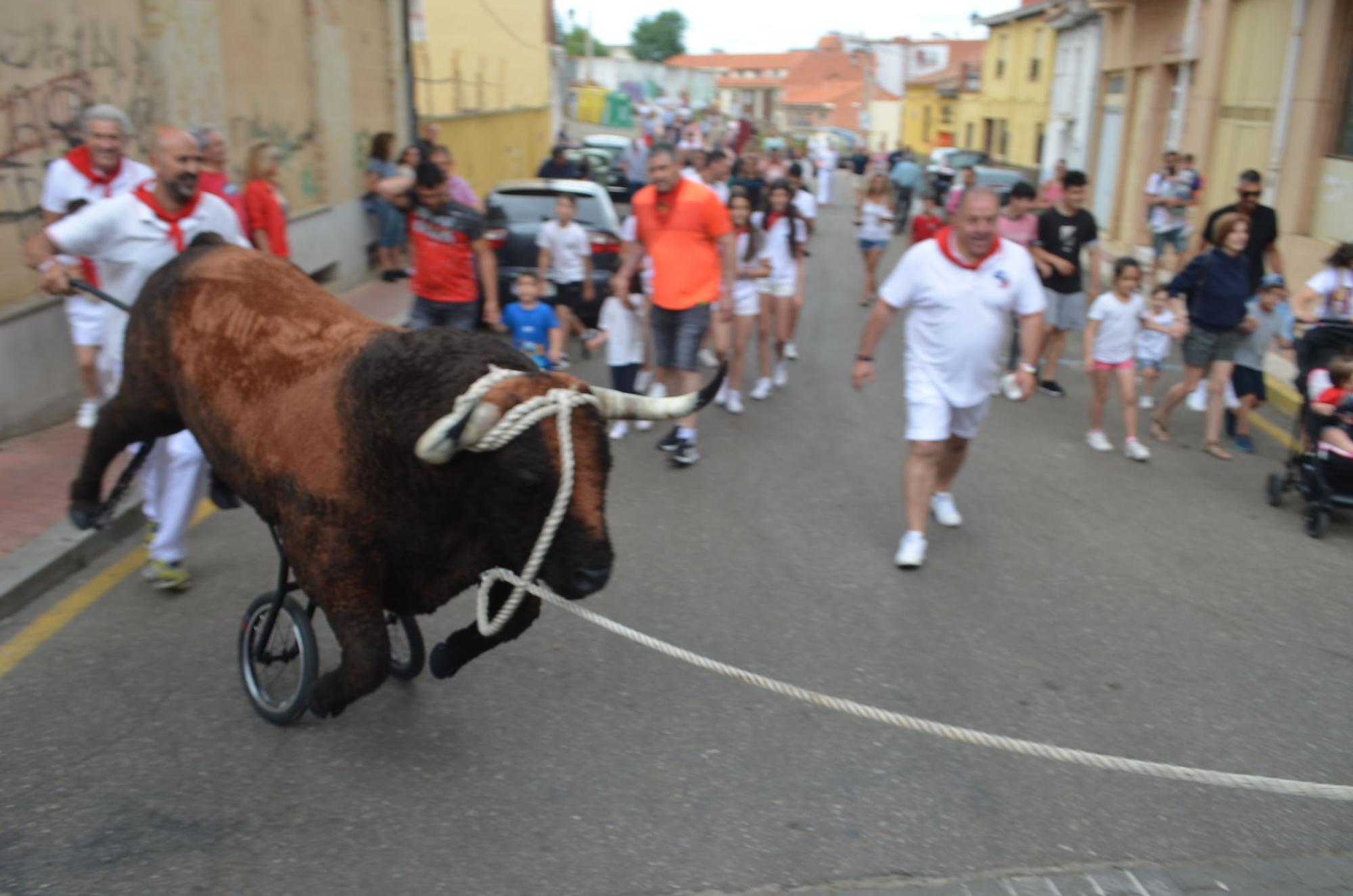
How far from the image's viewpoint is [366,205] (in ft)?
52.3

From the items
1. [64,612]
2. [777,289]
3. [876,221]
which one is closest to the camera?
[64,612]

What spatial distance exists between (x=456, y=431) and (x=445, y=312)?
195 inches

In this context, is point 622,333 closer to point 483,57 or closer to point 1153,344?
point 1153,344

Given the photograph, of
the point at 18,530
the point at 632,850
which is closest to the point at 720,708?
the point at 632,850

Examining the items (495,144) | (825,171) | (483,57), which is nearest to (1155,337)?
(495,144)

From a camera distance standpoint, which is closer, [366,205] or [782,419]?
[782,419]

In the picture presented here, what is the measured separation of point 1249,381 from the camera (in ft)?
28.5

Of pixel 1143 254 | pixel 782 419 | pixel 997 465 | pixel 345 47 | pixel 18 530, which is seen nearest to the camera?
pixel 18 530

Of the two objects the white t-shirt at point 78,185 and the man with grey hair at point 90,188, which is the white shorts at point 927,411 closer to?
the man with grey hair at point 90,188

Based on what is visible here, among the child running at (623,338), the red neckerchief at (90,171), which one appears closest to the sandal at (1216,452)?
the child running at (623,338)

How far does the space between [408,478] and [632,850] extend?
139 centimetres

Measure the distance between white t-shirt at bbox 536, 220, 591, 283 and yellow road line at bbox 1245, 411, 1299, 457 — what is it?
6.18m

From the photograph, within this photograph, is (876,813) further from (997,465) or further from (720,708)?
(997,465)

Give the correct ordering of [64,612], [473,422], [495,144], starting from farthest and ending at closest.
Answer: [495,144] < [64,612] < [473,422]
